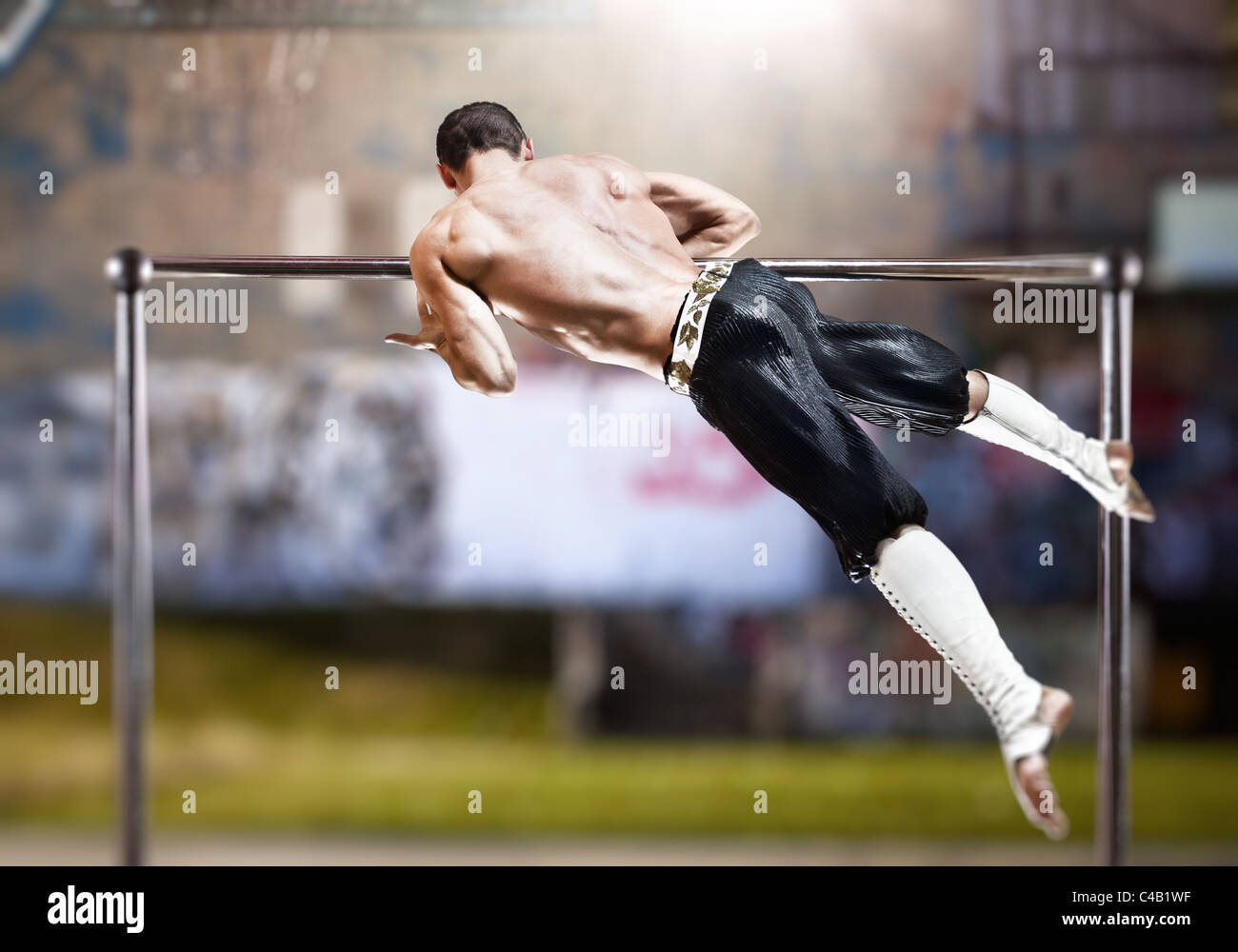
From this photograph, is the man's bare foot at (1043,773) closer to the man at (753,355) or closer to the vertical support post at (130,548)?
the man at (753,355)

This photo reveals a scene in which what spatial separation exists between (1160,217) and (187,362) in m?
3.65

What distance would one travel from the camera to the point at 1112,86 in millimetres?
4156

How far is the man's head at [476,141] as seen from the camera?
202cm

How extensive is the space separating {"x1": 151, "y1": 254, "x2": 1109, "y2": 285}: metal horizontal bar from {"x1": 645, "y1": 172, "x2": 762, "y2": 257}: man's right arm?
98 millimetres

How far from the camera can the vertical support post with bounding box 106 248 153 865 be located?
6.65ft

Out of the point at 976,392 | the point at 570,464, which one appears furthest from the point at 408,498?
the point at 976,392

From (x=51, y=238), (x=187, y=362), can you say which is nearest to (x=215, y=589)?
(x=187, y=362)

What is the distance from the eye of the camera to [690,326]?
187 centimetres

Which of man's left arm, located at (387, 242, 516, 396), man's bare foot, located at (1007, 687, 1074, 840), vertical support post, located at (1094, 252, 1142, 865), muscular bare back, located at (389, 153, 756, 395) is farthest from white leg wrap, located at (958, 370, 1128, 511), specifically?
man's left arm, located at (387, 242, 516, 396)

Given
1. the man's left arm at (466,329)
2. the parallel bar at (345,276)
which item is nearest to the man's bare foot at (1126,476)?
the parallel bar at (345,276)

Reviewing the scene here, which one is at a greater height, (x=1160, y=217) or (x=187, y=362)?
(x=1160, y=217)

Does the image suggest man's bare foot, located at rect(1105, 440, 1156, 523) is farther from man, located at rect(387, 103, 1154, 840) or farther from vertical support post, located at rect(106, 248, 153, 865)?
vertical support post, located at rect(106, 248, 153, 865)

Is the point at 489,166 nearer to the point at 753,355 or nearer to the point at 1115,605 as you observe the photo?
the point at 753,355
